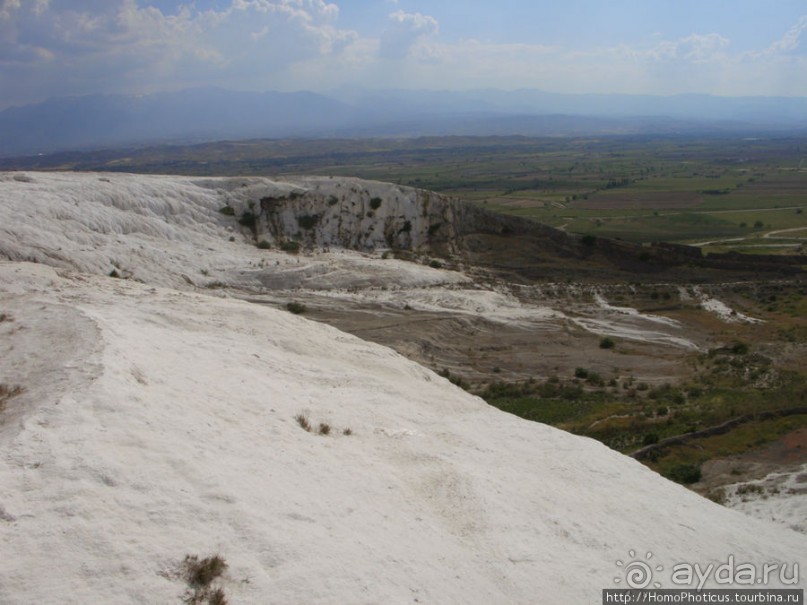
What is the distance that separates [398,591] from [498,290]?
105 ft

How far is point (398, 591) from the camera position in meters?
6.82

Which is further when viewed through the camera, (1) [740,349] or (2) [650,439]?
(1) [740,349]

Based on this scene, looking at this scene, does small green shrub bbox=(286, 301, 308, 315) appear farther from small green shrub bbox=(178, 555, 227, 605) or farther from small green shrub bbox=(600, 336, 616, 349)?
small green shrub bbox=(178, 555, 227, 605)

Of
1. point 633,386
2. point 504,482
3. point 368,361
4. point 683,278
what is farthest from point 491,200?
point 504,482

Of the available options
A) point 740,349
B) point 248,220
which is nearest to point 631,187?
point 248,220

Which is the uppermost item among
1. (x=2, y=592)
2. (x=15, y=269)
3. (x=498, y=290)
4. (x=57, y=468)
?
(x=15, y=269)

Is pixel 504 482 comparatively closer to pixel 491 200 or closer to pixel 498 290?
pixel 498 290

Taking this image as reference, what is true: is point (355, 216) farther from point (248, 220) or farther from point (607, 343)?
point (607, 343)

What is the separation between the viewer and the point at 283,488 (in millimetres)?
8094

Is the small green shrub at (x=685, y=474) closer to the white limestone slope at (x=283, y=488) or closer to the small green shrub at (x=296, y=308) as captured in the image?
the white limestone slope at (x=283, y=488)

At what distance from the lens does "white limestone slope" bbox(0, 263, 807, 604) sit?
6.36m

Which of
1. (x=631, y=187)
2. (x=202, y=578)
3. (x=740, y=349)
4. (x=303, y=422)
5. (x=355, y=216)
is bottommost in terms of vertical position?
(x=740, y=349)

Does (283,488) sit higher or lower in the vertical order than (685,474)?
higher

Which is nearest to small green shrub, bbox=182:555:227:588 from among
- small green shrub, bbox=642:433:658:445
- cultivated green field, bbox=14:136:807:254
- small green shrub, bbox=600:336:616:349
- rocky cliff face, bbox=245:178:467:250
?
small green shrub, bbox=642:433:658:445
